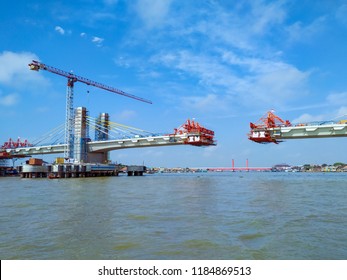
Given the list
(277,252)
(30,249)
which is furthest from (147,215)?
(277,252)

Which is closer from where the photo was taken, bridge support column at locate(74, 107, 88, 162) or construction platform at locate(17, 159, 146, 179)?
construction platform at locate(17, 159, 146, 179)

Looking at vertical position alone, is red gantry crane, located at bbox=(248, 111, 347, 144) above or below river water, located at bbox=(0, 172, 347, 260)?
above

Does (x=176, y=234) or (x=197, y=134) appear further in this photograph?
(x=197, y=134)

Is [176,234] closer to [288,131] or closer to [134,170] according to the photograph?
[288,131]

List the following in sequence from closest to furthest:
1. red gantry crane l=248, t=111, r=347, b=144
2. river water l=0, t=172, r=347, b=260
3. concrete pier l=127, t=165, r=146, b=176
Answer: river water l=0, t=172, r=347, b=260 < red gantry crane l=248, t=111, r=347, b=144 < concrete pier l=127, t=165, r=146, b=176

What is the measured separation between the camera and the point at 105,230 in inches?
483

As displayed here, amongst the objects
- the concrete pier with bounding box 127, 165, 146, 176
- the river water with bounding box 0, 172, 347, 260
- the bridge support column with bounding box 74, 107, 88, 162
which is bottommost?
the river water with bounding box 0, 172, 347, 260

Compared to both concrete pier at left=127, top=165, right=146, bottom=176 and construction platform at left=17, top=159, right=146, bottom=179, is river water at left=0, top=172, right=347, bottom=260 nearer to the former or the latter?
construction platform at left=17, top=159, right=146, bottom=179

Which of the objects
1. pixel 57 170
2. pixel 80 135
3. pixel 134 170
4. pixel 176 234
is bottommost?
pixel 176 234

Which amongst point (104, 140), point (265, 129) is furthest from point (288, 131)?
point (104, 140)

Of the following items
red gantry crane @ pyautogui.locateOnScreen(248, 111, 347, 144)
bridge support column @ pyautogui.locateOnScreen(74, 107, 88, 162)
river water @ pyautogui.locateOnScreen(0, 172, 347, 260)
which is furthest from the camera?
bridge support column @ pyautogui.locateOnScreen(74, 107, 88, 162)

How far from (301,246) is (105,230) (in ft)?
23.8

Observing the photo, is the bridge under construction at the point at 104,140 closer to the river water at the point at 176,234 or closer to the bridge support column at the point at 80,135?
the bridge support column at the point at 80,135

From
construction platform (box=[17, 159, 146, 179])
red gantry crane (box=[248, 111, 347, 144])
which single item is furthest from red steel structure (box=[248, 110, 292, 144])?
construction platform (box=[17, 159, 146, 179])
